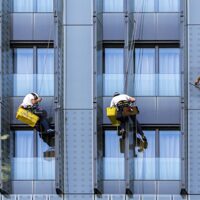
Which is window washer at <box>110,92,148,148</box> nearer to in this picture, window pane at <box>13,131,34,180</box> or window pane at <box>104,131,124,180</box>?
window pane at <box>104,131,124,180</box>

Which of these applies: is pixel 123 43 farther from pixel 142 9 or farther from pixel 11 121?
pixel 11 121

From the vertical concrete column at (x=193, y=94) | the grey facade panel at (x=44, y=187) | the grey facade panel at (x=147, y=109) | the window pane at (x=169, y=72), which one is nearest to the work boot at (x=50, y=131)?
the grey facade panel at (x=44, y=187)

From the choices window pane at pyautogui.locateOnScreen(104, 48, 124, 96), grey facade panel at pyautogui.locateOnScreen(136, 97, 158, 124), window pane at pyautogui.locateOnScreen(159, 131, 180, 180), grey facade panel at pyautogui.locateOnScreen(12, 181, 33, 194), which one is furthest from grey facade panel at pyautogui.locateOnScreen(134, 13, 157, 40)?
grey facade panel at pyautogui.locateOnScreen(12, 181, 33, 194)

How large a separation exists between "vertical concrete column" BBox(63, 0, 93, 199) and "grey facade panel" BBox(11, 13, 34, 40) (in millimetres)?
1126

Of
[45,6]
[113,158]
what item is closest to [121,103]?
[113,158]

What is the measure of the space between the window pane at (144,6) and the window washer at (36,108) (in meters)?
4.33

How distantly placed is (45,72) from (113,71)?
7.21ft

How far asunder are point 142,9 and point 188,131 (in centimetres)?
420

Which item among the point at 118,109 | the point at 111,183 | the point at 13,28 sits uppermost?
the point at 13,28

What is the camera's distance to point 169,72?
39.6 m

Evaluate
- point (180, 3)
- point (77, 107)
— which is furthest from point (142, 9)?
point (77, 107)

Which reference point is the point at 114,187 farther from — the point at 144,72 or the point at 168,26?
the point at 168,26

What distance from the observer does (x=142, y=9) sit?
1553 inches

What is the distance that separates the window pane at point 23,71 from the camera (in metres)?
39.2
